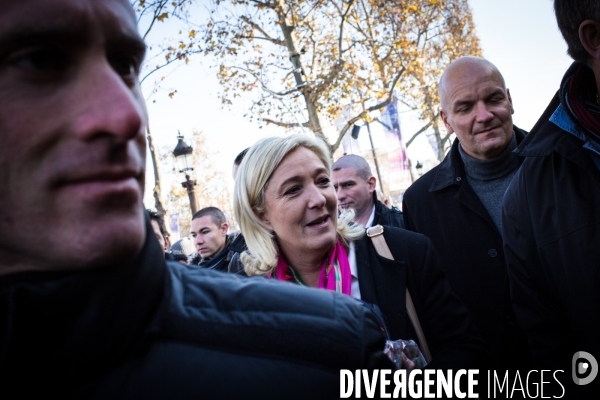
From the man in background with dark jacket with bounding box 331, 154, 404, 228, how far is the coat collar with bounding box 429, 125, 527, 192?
59.1 inches

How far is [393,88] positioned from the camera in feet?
42.9

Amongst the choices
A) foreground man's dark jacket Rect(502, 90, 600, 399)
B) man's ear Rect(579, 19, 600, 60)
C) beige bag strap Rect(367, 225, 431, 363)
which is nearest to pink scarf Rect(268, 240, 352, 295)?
beige bag strap Rect(367, 225, 431, 363)

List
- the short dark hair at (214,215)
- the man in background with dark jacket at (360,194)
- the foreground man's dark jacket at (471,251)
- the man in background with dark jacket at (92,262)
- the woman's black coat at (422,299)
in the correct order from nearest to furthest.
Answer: the man in background with dark jacket at (92,262) < the woman's black coat at (422,299) < the foreground man's dark jacket at (471,251) < the man in background with dark jacket at (360,194) < the short dark hair at (214,215)

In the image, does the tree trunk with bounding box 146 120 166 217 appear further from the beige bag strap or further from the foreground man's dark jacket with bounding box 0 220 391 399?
the foreground man's dark jacket with bounding box 0 220 391 399

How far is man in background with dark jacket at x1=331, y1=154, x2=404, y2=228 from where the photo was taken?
197 inches

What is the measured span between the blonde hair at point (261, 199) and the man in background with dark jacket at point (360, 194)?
2.21m

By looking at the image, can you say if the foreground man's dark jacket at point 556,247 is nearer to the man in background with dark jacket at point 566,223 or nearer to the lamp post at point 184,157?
the man in background with dark jacket at point 566,223

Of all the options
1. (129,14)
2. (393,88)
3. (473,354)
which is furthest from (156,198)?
(129,14)

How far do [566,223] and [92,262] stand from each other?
196cm

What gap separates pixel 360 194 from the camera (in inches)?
202

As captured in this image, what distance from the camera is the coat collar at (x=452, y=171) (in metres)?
3.28

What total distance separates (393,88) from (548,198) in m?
11.5

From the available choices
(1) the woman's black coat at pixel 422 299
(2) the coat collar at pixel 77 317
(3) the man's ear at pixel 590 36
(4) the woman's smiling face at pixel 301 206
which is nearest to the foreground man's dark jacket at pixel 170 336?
(2) the coat collar at pixel 77 317

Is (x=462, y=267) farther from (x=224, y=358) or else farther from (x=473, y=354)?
(x=224, y=358)
